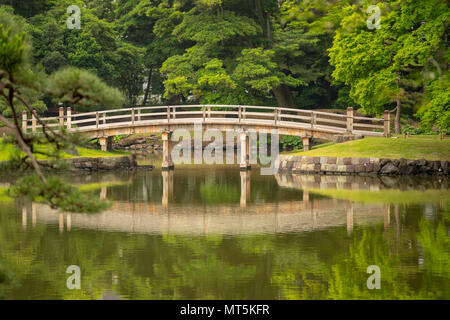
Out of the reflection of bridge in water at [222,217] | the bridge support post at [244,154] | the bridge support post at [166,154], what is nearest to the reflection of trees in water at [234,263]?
the reflection of bridge in water at [222,217]

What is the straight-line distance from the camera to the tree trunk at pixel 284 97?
4550 cm

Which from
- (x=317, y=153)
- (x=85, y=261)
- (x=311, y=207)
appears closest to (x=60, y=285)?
(x=85, y=261)

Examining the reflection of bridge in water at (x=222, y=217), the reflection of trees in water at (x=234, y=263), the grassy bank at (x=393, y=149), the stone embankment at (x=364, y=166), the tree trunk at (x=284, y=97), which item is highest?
the tree trunk at (x=284, y=97)

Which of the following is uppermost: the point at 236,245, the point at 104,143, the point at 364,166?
the point at 104,143

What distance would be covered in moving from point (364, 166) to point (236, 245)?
15936 mm

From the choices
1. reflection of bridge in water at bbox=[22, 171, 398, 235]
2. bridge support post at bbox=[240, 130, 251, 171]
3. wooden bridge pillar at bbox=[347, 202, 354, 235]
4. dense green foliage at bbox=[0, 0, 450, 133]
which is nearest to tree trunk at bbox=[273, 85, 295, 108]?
dense green foliage at bbox=[0, 0, 450, 133]

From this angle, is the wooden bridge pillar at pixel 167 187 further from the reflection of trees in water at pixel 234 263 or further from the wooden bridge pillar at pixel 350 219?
the reflection of trees in water at pixel 234 263

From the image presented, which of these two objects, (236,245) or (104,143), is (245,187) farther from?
(104,143)

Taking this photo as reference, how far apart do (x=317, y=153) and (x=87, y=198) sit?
21.6 metres

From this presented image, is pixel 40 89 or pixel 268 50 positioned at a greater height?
pixel 268 50

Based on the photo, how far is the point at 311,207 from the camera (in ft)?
59.0

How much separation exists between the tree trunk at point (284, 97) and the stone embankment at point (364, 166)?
1640 centimetres

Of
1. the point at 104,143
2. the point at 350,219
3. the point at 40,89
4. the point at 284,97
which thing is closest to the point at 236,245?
the point at 350,219

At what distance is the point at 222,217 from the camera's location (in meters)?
16.4
